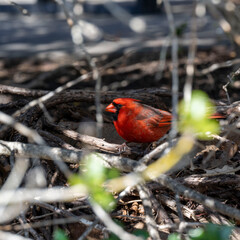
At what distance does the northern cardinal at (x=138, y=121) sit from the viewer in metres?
3.30

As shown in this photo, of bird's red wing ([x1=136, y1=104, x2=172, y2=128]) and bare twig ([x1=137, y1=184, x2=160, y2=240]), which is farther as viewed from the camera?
bird's red wing ([x1=136, y1=104, x2=172, y2=128])

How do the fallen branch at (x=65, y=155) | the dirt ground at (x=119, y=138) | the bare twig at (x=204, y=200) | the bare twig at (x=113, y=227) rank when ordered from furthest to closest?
the dirt ground at (x=119, y=138) → the fallen branch at (x=65, y=155) → the bare twig at (x=204, y=200) → the bare twig at (x=113, y=227)

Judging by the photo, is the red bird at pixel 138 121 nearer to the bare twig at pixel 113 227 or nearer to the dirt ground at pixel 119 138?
the dirt ground at pixel 119 138

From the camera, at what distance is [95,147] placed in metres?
3.13

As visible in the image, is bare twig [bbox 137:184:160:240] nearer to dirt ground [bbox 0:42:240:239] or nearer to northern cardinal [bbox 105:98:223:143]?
dirt ground [bbox 0:42:240:239]

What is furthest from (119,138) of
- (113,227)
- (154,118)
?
(113,227)

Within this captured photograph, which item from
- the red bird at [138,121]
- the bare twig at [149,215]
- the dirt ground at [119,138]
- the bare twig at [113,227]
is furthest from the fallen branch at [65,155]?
the red bird at [138,121]

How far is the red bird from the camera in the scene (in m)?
3.30

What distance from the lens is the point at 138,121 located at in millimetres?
3303

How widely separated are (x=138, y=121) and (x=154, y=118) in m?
0.15

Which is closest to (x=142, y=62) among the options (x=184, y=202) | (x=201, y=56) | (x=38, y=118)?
(x=201, y=56)

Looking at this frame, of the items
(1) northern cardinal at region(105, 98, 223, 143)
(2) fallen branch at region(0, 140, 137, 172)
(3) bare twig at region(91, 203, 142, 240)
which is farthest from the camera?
(1) northern cardinal at region(105, 98, 223, 143)

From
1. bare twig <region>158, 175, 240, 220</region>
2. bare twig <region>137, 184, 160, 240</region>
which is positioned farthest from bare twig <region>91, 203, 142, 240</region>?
bare twig <region>158, 175, 240, 220</region>

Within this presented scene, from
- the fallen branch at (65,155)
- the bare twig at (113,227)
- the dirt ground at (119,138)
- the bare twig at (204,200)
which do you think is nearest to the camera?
the bare twig at (113,227)
